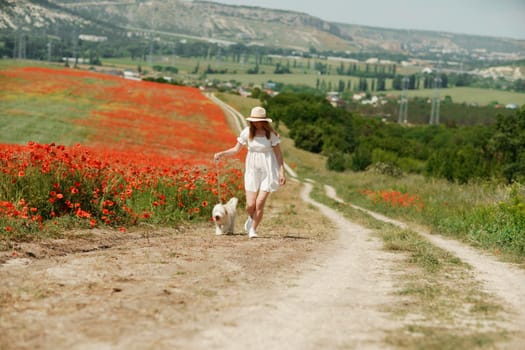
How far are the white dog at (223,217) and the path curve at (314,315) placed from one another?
3.20m

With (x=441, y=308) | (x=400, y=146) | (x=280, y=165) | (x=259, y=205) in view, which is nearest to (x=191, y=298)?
(x=441, y=308)

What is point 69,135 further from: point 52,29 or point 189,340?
point 52,29

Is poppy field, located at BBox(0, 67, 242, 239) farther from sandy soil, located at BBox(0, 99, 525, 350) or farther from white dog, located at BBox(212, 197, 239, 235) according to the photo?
white dog, located at BBox(212, 197, 239, 235)

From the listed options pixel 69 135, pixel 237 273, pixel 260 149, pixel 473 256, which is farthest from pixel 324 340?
pixel 69 135

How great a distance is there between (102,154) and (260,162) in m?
6.83

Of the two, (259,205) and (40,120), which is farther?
(40,120)

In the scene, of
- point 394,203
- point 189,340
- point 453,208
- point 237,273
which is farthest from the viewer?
point 394,203

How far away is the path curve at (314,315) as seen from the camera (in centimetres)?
570

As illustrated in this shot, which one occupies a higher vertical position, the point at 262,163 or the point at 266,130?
the point at 266,130

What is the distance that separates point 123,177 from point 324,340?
9.79 m

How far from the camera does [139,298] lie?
708cm

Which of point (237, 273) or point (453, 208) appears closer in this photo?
point (237, 273)

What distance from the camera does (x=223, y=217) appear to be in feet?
43.8

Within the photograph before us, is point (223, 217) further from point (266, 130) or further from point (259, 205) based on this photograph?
point (266, 130)
